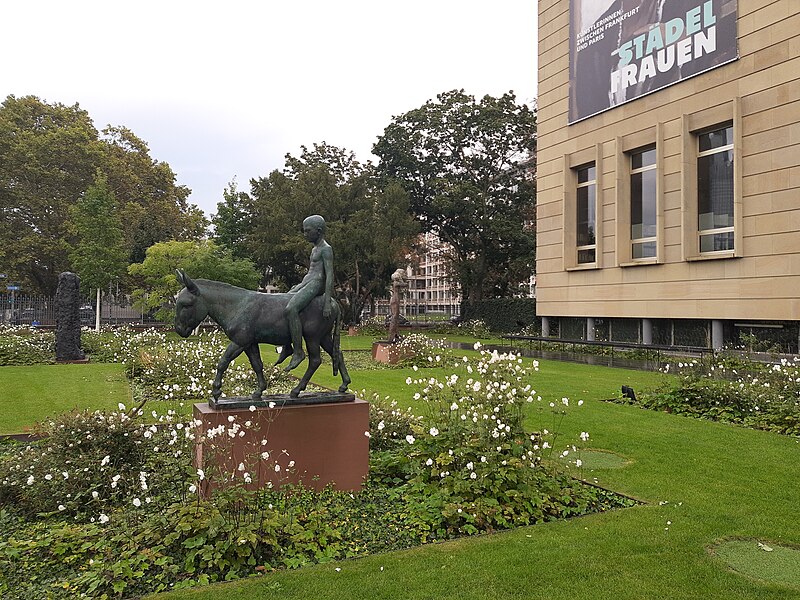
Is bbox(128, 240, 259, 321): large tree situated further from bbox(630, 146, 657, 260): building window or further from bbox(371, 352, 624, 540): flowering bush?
bbox(371, 352, 624, 540): flowering bush

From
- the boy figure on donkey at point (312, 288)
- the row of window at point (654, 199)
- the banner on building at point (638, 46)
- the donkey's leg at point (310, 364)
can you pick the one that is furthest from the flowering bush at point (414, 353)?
the banner on building at point (638, 46)

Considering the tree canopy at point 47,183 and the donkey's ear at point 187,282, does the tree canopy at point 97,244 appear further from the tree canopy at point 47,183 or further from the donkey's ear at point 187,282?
the donkey's ear at point 187,282

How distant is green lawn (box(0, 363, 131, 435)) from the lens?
11.1 meters

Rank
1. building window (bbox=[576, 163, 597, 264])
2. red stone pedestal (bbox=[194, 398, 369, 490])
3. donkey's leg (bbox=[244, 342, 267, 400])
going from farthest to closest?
building window (bbox=[576, 163, 597, 264])
donkey's leg (bbox=[244, 342, 267, 400])
red stone pedestal (bbox=[194, 398, 369, 490])

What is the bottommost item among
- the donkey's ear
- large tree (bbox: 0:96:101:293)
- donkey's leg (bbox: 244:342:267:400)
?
donkey's leg (bbox: 244:342:267:400)

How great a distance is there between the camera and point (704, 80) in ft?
73.3

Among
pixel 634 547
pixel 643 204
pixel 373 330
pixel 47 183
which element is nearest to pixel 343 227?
pixel 373 330

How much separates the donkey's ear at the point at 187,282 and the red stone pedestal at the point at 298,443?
1272 millimetres

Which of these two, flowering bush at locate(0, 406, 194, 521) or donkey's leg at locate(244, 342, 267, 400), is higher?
donkey's leg at locate(244, 342, 267, 400)

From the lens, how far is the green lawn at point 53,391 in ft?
36.3

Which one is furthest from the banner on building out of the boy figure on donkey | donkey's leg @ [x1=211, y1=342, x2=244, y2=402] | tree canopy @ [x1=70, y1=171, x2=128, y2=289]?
tree canopy @ [x1=70, y1=171, x2=128, y2=289]

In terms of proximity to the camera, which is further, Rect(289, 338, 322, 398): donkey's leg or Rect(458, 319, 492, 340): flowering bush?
Rect(458, 319, 492, 340): flowering bush

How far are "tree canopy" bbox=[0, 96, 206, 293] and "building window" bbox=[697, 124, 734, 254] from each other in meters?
34.8

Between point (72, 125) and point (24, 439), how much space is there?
43710 mm
